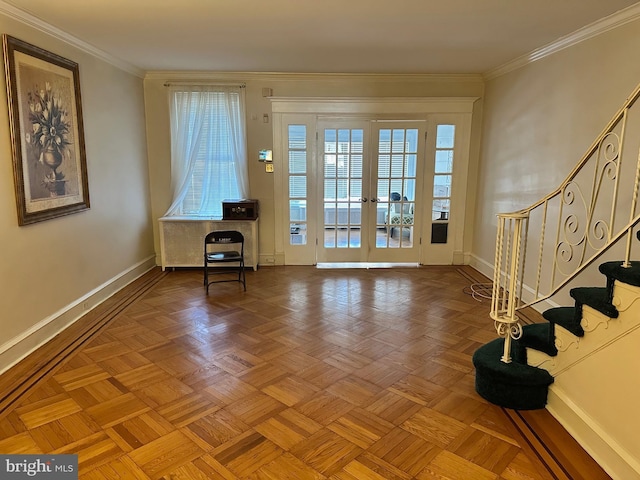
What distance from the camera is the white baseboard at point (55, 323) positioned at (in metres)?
3.20

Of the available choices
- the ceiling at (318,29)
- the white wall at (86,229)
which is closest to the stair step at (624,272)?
the ceiling at (318,29)

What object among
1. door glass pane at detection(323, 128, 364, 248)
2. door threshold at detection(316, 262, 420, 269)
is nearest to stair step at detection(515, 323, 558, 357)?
door threshold at detection(316, 262, 420, 269)

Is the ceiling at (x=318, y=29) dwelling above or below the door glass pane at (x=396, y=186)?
above

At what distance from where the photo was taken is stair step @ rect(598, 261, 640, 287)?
2.03 m

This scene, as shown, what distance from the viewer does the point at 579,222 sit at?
3.70 m

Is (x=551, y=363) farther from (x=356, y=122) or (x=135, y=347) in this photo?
(x=356, y=122)

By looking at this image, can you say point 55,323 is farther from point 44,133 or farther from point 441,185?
point 441,185

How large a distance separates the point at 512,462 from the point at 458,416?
0.43 metres

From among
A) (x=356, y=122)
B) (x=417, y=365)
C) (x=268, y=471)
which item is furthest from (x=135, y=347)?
(x=356, y=122)

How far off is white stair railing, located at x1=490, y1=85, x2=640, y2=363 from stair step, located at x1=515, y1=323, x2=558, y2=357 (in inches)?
3.6

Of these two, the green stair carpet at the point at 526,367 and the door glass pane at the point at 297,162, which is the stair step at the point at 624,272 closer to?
the green stair carpet at the point at 526,367

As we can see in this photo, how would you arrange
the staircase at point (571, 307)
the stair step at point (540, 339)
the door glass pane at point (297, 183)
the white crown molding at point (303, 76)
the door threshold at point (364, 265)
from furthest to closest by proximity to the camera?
the door threshold at point (364, 265), the door glass pane at point (297, 183), the white crown molding at point (303, 76), the stair step at point (540, 339), the staircase at point (571, 307)

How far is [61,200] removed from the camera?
3.83 meters

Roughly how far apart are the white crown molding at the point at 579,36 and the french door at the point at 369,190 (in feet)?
4.58
